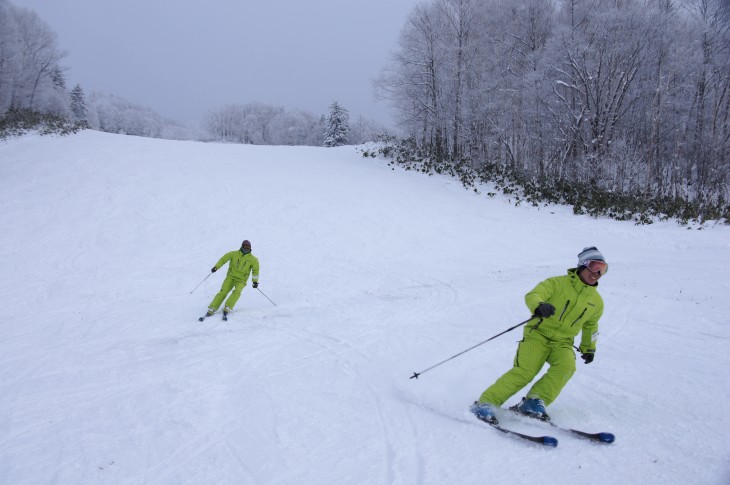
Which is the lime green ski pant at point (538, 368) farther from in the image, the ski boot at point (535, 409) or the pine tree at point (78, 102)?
the pine tree at point (78, 102)

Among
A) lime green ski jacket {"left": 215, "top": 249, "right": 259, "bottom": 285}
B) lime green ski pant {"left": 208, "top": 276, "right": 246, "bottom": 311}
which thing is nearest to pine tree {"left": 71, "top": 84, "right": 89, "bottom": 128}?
lime green ski jacket {"left": 215, "top": 249, "right": 259, "bottom": 285}

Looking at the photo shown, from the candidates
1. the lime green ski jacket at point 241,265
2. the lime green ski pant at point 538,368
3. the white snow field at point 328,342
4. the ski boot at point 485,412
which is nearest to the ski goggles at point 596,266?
the lime green ski pant at point 538,368

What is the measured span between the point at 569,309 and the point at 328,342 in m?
4.19

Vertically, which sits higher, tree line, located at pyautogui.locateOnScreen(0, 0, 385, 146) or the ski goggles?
tree line, located at pyautogui.locateOnScreen(0, 0, 385, 146)

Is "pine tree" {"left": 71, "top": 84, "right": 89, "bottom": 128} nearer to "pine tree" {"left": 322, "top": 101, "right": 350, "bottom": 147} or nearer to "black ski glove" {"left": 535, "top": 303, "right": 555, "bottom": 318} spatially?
"pine tree" {"left": 322, "top": 101, "right": 350, "bottom": 147}

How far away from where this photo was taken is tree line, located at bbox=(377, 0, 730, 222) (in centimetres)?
1794

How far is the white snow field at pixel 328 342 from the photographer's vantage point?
12.4 feet

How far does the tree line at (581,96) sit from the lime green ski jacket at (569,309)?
1405cm

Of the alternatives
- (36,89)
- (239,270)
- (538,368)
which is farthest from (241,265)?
(36,89)

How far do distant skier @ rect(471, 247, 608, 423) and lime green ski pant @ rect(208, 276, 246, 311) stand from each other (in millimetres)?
6267

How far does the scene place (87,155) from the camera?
21234 millimetres

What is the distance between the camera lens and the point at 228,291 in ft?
29.8

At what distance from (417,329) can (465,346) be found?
122 cm

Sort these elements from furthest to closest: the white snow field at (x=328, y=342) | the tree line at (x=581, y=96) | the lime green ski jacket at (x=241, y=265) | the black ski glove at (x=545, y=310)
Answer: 1. the tree line at (x=581, y=96)
2. the lime green ski jacket at (x=241, y=265)
3. the white snow field at (x=328, y=342)
4. the black ski glove at (x=545, y=310)
